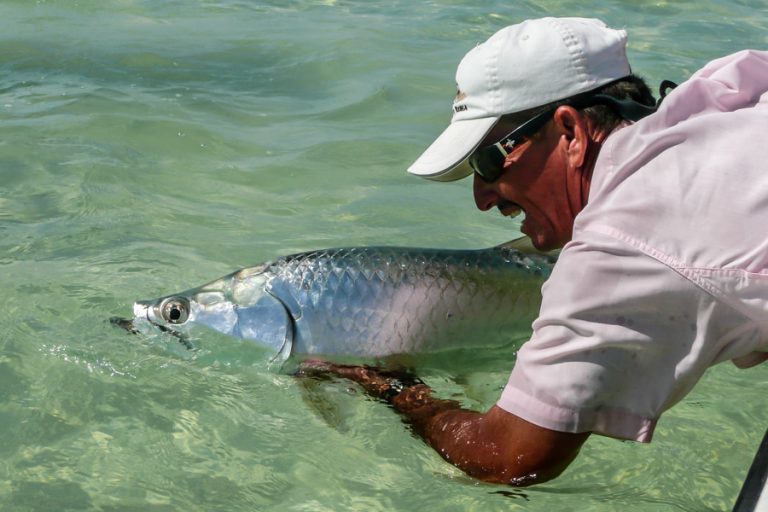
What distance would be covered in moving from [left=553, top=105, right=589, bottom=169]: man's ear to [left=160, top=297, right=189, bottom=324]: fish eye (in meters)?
1.35

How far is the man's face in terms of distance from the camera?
8.68 feet

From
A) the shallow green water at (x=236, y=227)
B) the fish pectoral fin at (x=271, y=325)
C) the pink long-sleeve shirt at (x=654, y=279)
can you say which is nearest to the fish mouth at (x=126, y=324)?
the shallow green water at (x=236, y=227)

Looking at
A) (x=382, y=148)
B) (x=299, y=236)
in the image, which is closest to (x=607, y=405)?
(x=299, y=236)

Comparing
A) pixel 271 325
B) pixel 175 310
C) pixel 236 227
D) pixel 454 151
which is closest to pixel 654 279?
pixel 454 151

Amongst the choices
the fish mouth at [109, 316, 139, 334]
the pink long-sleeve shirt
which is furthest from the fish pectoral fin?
the pink long-sleeve shirt

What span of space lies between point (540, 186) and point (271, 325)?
39.5 inches

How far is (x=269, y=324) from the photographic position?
3271 mm

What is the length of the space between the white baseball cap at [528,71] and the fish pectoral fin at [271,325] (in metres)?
0.73

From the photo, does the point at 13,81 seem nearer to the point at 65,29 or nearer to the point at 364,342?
the point at 65,29

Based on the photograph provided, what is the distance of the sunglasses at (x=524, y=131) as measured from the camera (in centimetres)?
262

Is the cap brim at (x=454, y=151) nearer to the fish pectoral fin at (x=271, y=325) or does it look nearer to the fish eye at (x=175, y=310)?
the fish pectoral fin at (x=271, y=325)

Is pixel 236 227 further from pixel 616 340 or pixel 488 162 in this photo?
pixel 616 340

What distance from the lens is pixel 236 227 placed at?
502 cm

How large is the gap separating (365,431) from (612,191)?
54.7 inches
